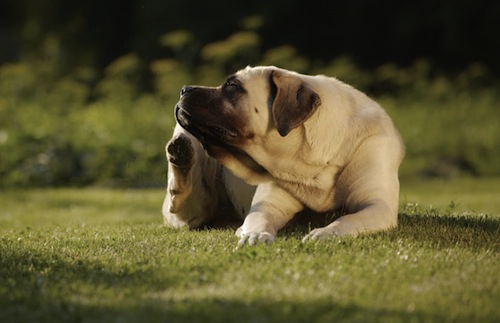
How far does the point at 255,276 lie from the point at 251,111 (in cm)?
161

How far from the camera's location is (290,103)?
5.64 meters

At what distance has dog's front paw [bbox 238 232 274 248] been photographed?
5.29 meters

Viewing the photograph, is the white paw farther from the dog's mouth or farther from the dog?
the dog's mouth

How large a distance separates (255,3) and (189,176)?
47.6 ft

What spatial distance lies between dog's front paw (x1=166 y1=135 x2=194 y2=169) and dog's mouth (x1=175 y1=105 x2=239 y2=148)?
36cm

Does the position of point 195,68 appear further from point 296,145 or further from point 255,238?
point 255,238

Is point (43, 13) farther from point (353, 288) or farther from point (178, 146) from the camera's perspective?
point (353, 288)

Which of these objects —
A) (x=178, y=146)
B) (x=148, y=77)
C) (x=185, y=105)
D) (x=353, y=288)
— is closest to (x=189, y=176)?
(x=178, y=146)

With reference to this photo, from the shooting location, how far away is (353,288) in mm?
4117

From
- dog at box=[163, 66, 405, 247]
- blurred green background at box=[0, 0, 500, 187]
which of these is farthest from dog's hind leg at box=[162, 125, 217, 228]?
blurred green background at box=[0, 0, 500, 187]

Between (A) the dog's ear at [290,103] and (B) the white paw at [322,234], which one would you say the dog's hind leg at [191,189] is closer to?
(A) the dog's ear at [290,103]

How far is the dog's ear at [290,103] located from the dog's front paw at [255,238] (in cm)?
64

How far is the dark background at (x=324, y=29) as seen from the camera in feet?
64.5

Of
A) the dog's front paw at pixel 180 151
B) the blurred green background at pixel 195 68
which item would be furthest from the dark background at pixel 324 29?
the dog's front paw at pixel 180 151
